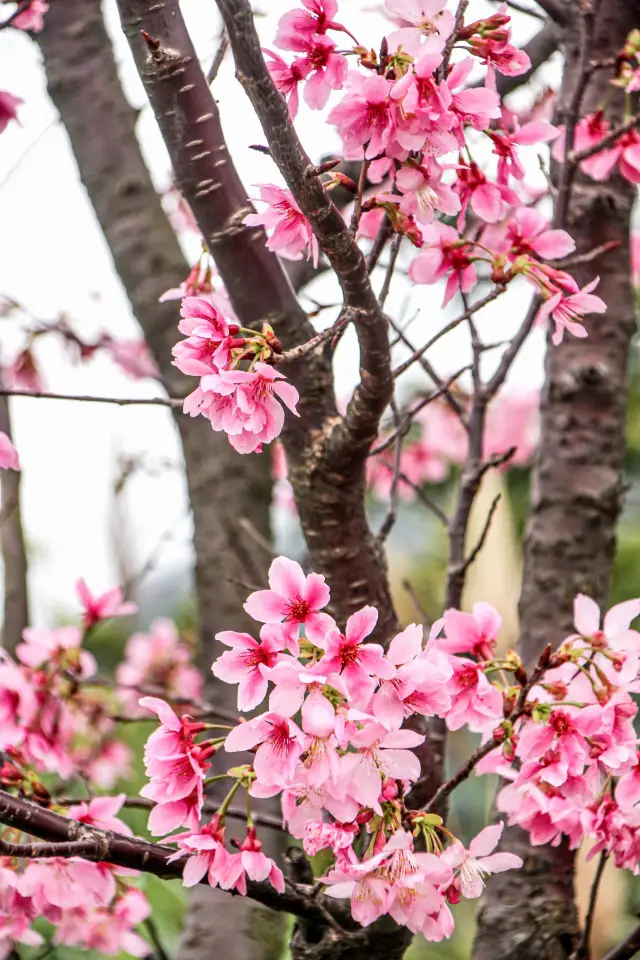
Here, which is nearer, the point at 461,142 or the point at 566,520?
the point at 461,142

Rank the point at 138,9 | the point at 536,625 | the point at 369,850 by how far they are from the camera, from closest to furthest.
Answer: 1. the point at 369,850
2. the point at 138,9
3. the point at 536,625

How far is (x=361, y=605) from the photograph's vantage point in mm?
758

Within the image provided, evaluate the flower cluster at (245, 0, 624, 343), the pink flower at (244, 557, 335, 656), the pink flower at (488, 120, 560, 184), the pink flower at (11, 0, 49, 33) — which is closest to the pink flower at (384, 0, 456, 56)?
the flower cluster at (245, 0, 624, 343)

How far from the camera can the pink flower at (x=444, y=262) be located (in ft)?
2.31

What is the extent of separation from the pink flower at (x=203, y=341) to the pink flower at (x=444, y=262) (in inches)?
8.8

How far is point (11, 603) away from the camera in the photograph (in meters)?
1.12

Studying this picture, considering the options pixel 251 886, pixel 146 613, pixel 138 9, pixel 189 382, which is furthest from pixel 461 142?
pixel 146 613

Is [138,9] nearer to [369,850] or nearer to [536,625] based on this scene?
[369,850]

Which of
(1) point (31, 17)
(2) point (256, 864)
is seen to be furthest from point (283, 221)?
(1) point (31, 17)

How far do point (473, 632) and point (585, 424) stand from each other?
1.63ft

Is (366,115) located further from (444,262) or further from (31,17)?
(31,17)

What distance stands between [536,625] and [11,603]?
640 mm

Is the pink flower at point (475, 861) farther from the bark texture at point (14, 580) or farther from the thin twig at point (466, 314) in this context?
the bark texture at point (14, 580)

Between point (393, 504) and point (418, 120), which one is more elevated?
point (418, 120)
